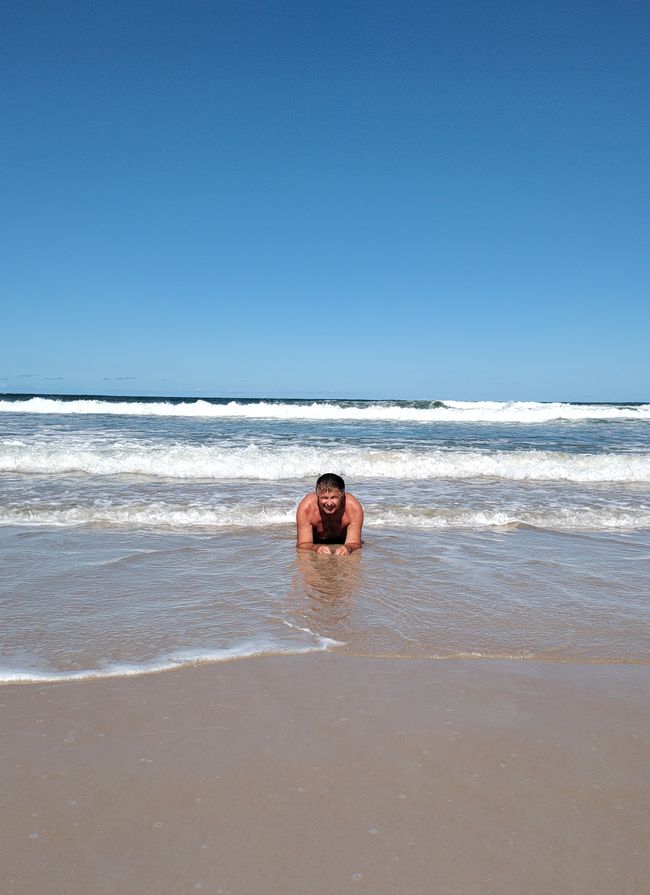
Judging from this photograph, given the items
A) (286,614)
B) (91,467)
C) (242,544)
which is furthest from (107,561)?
(91,467)

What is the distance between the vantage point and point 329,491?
5.41 metres

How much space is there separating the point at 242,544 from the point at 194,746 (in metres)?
3.46

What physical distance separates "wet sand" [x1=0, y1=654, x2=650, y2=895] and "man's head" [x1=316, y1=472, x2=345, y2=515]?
8.67 feet

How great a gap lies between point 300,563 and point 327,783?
3053 mm

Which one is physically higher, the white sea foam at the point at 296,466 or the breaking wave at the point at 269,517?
the white sea foam at the point at 296,466

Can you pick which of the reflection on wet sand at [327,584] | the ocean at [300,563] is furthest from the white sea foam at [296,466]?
the reflection on wet sand at [327,584]

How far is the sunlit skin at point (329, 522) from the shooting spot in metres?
5.43

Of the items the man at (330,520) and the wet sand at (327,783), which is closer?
the wet sand at (327,783)

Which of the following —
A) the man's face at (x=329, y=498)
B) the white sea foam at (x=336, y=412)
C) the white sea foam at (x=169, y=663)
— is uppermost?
the white sea foam at (x=336, y=412)

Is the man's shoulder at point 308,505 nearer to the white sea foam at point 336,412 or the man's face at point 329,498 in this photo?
the man's face at point 329,498

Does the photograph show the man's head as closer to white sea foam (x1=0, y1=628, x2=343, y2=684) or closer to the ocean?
the ocean

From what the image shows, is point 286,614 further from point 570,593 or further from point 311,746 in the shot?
point 570,593

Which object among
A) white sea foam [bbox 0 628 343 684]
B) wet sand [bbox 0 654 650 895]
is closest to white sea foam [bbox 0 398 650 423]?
white sea foam [bbox 0 628 343 684]

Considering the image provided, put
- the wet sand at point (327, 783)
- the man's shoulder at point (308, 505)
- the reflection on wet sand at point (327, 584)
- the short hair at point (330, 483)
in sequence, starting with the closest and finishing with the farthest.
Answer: the wet sand at point (327, 783), the reflection on wet sand at point (327, 584), the short hair at point (330, 483), the man's shoulder at point (308, 505)
